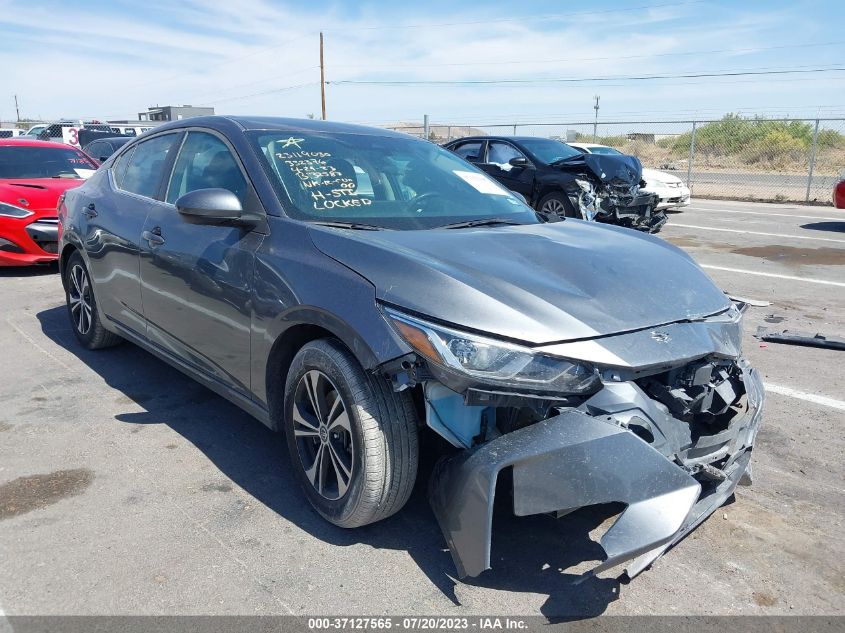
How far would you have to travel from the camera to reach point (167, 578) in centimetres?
262

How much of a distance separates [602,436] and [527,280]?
68 cm

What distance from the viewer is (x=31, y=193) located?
26.4 feet

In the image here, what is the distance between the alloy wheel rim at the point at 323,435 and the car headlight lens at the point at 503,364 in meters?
0.55

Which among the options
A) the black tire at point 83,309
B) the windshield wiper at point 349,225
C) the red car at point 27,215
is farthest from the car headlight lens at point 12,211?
the windshield wiper at point 349,225

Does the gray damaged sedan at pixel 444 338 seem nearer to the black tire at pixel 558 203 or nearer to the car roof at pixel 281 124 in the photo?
the car roof at pixel 281 124

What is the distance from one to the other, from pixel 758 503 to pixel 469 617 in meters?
1.55

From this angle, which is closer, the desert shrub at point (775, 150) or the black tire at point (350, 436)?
the black tire at point (350, 436)

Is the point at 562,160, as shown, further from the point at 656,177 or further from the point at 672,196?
the point at 656,177

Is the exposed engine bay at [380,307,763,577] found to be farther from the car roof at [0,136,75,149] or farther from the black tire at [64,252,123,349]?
the car roof at [0,136,75,149]

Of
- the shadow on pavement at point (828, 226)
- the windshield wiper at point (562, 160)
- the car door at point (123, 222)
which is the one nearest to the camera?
the car door at point (123, 222)

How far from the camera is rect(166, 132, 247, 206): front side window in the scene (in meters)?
3.50

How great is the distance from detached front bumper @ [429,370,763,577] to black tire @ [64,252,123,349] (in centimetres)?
360

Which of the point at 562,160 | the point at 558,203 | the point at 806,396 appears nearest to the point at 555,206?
the point at 558,203

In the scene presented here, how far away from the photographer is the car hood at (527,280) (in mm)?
2463
